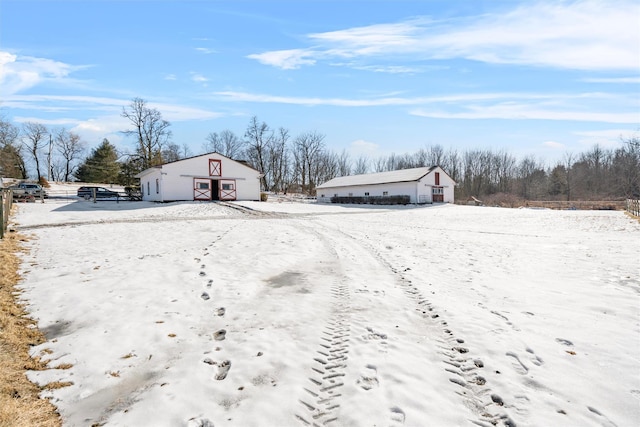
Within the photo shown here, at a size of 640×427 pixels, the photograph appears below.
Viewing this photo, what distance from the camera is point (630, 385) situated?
3535 millimetres

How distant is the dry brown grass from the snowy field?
0.43 feet

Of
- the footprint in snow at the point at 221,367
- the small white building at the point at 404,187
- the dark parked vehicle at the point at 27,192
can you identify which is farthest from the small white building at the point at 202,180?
the footprint in snow at the point at 221,367

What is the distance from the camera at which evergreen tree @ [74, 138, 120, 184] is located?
6200 centimetres

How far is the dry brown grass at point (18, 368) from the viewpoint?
2955mm

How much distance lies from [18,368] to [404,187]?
128 ft

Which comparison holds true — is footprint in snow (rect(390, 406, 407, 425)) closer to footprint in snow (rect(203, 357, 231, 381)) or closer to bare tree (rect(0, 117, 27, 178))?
footprint in snow (rect(203, 357, 231, 381))

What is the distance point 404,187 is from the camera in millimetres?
40250

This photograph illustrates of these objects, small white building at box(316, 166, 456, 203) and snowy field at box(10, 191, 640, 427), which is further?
small white building at box(316, 166, 456, 203)

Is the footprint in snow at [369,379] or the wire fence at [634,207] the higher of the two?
the wire fence at [634,207]

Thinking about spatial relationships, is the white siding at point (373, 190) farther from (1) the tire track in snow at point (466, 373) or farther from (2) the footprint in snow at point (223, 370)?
(2) the footprint in snow at point (223, 370)

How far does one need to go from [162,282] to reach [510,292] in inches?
264

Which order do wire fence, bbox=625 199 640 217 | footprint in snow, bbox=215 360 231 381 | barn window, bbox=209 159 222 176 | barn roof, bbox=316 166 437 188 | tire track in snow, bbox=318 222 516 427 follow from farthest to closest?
1. barn roof, bbox=316 166 437 188
2. barn window, bbox=209 159 222 176
3. wire fence, bbox=625 199 640 217
4. footprint in snow, bbox=215 360 231 381
5. tire track in snow, bbox=318 222 516 427

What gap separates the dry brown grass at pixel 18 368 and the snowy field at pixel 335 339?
132 millimetres

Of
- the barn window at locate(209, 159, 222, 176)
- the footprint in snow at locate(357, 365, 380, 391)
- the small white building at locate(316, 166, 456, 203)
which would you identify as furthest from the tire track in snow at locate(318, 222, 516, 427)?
the small white building at locate(316, 166, 456, 203)
